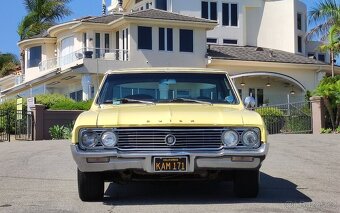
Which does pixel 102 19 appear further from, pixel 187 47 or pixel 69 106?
pixel 69 106

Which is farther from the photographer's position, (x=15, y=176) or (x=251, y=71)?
(x=251, y=71)

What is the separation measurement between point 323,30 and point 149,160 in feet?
96.0

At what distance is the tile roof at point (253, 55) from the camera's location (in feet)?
124

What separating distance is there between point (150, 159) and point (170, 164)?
0.24m

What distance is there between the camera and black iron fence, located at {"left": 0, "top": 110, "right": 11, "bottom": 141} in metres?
25.1

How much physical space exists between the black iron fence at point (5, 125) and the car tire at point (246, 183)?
1801 centimetres

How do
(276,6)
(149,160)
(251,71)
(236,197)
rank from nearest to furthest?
(149,160) < (236,197) < (251,71) < (276,6)

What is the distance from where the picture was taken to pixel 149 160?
7.18 meters

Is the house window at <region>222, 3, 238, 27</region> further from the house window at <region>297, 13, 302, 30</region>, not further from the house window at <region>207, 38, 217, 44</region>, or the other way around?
the house window at <region>297, 13, 302, 30</region>

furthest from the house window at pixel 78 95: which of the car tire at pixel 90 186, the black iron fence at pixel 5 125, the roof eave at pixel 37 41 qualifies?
the car tire at pixel 90 186

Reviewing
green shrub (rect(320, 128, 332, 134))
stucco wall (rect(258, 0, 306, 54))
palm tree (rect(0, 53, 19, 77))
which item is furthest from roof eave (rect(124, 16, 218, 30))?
palm tree (rect(0, 53, 19, 77))

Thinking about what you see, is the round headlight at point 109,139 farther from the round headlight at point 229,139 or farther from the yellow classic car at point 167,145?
the round headlight at point 229,139

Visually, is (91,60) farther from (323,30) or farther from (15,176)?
(15,176)

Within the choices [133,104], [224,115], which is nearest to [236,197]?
[224,115]
